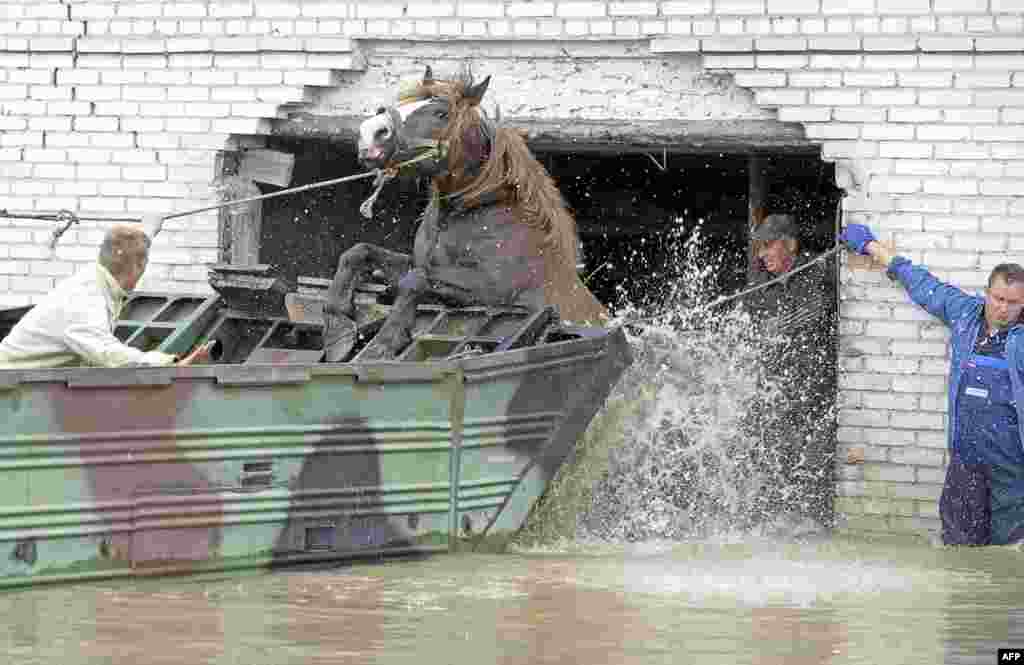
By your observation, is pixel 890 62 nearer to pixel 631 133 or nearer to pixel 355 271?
pixel 631 133

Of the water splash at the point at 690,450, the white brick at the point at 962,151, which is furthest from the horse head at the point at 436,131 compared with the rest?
the white brick at the point at 962,151

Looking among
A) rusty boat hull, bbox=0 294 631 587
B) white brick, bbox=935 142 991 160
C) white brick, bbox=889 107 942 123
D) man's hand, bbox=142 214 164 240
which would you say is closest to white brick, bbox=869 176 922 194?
white brick, bbox=935 142 991 160

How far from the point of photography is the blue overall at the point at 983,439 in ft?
30.9

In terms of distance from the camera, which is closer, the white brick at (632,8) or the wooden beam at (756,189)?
the white brick at (632,8)

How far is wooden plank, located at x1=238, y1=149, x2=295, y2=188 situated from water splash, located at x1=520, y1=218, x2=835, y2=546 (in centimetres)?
216

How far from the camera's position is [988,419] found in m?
9.45

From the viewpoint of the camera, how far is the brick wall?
10062mm

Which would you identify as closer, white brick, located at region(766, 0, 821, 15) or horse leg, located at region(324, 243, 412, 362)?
horse leg, located at region(324, 243, 412, 362)

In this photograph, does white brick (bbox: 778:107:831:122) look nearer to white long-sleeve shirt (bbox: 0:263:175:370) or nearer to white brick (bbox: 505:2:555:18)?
white brick (bbox: 505:2:555:18)

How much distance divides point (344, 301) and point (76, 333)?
→ 6.26 ft

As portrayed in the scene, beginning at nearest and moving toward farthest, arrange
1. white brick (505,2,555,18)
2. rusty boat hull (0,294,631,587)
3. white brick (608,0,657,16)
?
rusty boat hull (0,294,631,587)
white brick (608,0,657,16)
white brick (505,2,555,18)

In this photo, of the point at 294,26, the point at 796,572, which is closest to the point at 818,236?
the point at 294,26

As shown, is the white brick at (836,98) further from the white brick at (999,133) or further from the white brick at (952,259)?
the white brick at (952,259)

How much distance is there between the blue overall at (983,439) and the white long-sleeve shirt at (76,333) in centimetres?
372
